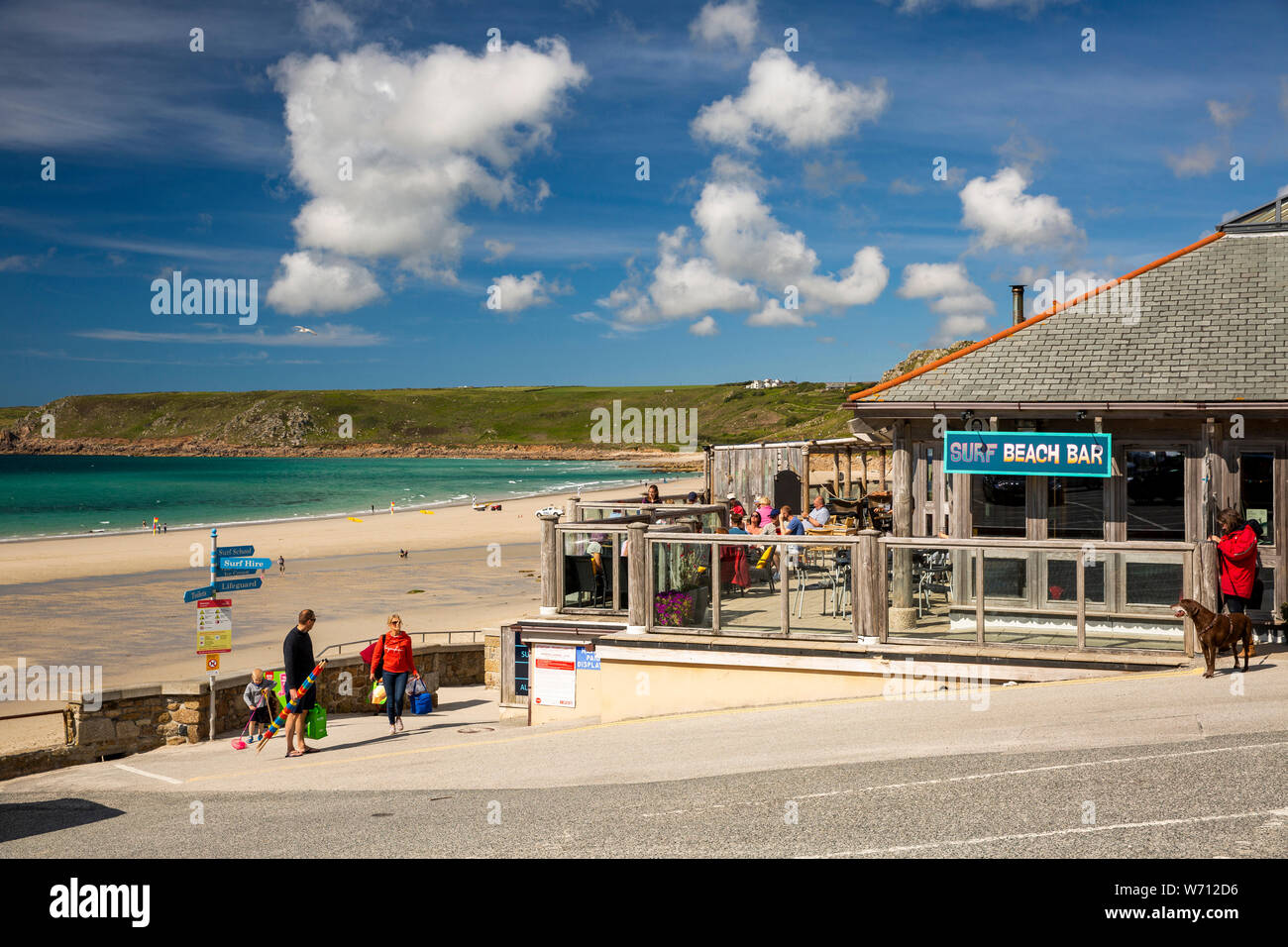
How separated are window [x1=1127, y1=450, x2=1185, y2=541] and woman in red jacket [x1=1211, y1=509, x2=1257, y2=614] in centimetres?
173

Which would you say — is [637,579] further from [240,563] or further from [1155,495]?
[1155,495]

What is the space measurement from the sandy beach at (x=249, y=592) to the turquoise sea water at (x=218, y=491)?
17.5m

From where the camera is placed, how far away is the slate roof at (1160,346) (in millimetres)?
13016

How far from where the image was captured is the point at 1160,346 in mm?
13781

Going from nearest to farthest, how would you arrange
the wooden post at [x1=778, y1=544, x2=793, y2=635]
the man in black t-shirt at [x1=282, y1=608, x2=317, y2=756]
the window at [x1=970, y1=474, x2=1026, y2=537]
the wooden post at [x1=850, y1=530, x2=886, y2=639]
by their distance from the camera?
the wooden post at [x1=850, y1=530, x2=886, y2=639]
the wooden post at [x1=778, y1=544, x2=793, y2=635]
the man in black t-shirt at [x1=282, y1=608, x2=317, y2=756]
the window at [x1=970, y1=474, x2=1026, y2=537]

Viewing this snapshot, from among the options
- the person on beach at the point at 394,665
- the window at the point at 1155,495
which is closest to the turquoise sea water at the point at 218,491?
the person on beach at the point at 394,665

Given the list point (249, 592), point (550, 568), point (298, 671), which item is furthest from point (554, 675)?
point (249, 592)

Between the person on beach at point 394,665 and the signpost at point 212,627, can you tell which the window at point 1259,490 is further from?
the signpost at point 212,627

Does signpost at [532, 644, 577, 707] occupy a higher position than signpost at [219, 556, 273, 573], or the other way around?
signpost at [219, 556, 273, 573]

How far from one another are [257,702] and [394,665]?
2.53 m

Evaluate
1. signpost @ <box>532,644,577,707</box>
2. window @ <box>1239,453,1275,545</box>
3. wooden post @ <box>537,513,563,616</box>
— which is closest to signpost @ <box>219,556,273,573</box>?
wooden post @ <box>537,513,563,616</box>

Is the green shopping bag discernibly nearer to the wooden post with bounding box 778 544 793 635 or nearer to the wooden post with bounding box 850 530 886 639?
the wooden post with bounding box 778 544 793 635

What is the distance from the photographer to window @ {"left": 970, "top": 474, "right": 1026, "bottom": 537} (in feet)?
44.6

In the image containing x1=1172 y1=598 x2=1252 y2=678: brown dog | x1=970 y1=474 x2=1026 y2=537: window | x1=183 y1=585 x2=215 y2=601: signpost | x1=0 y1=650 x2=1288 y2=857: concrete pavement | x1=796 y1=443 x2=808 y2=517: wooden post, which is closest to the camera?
x1=0 y1=650 x2=1288 y2=857: concrete pavement
